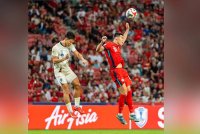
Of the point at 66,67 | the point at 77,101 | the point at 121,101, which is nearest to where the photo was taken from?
the point at 121,101

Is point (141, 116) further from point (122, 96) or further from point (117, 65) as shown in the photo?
point (117, 65)

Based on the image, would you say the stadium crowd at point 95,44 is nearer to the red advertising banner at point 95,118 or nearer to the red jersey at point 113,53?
the red advertising banner at point 95,118

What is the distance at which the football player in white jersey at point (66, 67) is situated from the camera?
11.5 metres

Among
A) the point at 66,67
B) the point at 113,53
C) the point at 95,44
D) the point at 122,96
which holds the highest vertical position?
the point at 95,44

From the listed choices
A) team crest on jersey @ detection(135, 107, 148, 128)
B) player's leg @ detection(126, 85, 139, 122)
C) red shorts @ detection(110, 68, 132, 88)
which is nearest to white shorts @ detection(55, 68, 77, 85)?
red shorts @ detection(110, 68, 132, 88)

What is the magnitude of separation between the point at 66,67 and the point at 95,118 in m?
2.01

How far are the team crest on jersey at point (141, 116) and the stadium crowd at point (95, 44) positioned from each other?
0.76m

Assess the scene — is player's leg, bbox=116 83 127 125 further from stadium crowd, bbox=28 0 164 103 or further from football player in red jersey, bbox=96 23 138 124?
stadium crowd, bbox=28 0 164 103

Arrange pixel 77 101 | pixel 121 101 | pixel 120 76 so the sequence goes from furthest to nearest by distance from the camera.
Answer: pixel 77 101
pixel 121 101
pixel 120 76

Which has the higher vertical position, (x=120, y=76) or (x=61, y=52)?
(x=61, y=52)

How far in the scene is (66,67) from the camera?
39.5 ft

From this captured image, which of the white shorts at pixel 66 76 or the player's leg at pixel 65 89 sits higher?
the white shorts at pixel 66 76

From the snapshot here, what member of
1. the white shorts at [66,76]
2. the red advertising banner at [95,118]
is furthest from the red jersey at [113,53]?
the red advertising banner at [95,118]

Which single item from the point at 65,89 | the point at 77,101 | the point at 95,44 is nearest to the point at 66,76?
the point at 65,89
